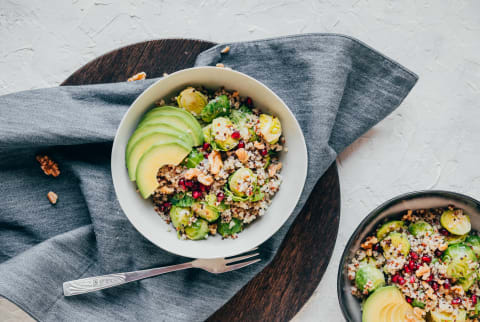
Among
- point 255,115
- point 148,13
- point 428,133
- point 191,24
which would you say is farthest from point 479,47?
point 148,13

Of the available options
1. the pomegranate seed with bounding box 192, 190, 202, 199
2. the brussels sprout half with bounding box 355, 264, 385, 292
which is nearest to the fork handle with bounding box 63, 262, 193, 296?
the pomegranate seed with bounding box 192, 190, 202, 199

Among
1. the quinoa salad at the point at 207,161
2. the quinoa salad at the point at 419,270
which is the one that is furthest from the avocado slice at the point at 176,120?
the quinoa salad at the point at 419,270

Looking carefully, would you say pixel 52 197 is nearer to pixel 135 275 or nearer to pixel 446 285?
pixel 135 275

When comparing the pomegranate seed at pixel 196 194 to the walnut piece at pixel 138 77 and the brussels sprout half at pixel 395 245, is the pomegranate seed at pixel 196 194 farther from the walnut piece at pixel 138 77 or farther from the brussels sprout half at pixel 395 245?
the brussels sprout half at pixel 395 245

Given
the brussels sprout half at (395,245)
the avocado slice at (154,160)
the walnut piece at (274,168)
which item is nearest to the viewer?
the avocado slice at (154,160)

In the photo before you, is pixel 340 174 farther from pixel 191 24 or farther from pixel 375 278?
pixel 191 24
